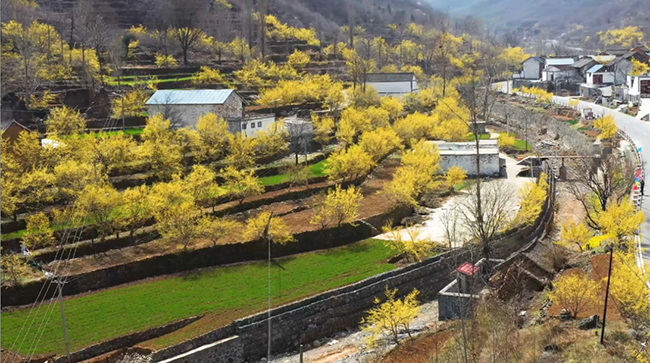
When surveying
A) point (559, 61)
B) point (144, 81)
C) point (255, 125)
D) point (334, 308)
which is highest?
point (559, 61)

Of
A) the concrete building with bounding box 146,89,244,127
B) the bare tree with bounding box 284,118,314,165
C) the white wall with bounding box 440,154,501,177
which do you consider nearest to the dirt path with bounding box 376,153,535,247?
the white wall with bounding box 440,154,501,177

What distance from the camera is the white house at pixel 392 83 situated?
6188 cm

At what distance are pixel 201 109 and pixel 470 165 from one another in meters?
16.7

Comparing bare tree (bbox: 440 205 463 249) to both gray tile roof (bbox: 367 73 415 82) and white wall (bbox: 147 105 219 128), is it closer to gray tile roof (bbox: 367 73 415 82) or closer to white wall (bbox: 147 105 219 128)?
white wall (bbox: 147 105 219 128)

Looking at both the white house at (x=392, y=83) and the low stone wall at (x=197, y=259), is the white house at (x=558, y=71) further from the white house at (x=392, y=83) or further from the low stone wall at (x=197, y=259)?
the low stone wall at (x=197, y=259)

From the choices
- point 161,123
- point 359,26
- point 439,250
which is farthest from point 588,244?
point 359,26

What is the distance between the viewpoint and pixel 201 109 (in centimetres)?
4047

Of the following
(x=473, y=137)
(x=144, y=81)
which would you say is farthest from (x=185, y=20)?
(x=473, y=137)

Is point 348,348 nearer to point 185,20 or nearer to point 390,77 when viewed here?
point 390,77

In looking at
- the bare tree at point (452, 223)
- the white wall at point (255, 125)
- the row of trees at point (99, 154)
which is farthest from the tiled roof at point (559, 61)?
the bare tree at point (452, 223)

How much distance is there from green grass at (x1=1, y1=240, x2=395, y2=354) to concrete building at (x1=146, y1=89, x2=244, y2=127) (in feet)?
54.3

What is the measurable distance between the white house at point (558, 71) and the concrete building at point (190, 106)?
49.5 metres

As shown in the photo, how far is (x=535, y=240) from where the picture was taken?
29359 millimetres

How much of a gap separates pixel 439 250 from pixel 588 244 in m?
6.32
